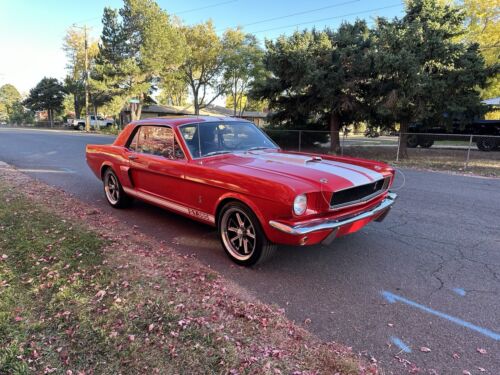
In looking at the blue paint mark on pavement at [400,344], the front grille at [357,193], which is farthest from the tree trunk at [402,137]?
the blue paint mark on pavement at [400,344]

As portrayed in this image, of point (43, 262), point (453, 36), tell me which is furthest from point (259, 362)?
point (453, 36)

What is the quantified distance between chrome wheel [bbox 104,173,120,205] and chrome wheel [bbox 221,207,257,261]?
2.87m

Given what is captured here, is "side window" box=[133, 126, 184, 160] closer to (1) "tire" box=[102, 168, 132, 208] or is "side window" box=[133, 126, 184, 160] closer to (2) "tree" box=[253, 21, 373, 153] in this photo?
(1) "tire" box=[102, 168, 132, 208]

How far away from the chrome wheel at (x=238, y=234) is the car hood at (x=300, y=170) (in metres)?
0.51

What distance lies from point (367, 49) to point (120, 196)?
11.4 meters

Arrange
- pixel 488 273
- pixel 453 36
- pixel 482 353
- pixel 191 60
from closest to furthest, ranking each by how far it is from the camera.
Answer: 1. pixel 482 353
2. pixel 488 273
3. pixel 453 36
4. pixel 191 60

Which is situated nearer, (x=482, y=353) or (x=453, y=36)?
(x=482, y=353)

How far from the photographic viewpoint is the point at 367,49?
44.6 ft

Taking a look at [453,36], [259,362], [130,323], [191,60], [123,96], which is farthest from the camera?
[191,60]

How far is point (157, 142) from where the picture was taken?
508cm

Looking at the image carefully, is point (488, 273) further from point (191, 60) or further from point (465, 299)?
point (191, 60)

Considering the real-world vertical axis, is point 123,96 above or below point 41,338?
above

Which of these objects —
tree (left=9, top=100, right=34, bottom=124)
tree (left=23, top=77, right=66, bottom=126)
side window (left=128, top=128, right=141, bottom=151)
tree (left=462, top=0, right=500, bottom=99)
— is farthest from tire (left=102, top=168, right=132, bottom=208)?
tree (left=9, top=100, right=34, bottom=124)

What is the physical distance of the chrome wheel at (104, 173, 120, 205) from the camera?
615 cm
